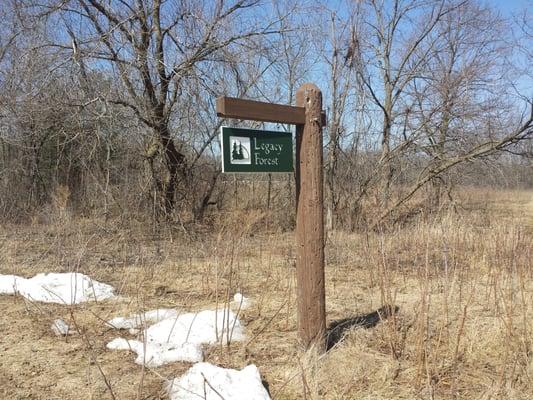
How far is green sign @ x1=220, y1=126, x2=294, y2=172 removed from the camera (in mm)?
2857

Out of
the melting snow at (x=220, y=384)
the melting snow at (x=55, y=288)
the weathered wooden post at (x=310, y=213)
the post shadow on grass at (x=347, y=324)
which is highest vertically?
the weathered wooden post at (x=310, y=213)

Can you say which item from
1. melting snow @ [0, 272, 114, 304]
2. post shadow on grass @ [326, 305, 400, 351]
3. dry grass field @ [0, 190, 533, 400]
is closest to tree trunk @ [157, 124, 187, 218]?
dry grass field @ [0, 190, 533, 400]

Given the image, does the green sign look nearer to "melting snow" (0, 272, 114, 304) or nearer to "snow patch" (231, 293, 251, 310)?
"snow patch" (231, 293, 251, 310)

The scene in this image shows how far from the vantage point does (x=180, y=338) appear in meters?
3.59

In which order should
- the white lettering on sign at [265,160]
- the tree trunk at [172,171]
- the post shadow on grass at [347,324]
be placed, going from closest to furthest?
1. the white lettering on sign at [265,160]
2. the post shadow on grass at [347,324]
3. the tree trunk at [172,171]

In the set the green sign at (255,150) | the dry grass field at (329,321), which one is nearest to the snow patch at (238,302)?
the dry grass field at (329,321)

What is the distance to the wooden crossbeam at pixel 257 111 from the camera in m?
2.79

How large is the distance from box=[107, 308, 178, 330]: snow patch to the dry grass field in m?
0.09

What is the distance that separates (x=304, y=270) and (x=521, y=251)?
2.52 metres

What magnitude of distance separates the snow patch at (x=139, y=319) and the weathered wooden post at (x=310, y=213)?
1395 mm

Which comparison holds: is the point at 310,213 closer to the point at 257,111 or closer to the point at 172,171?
the point at 257,111

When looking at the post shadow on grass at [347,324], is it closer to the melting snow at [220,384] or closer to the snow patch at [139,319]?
the melting snow at [220,384]

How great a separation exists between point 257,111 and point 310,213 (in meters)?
0.69

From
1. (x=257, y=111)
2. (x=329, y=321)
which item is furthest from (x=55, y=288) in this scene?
(x=257, y=111)
